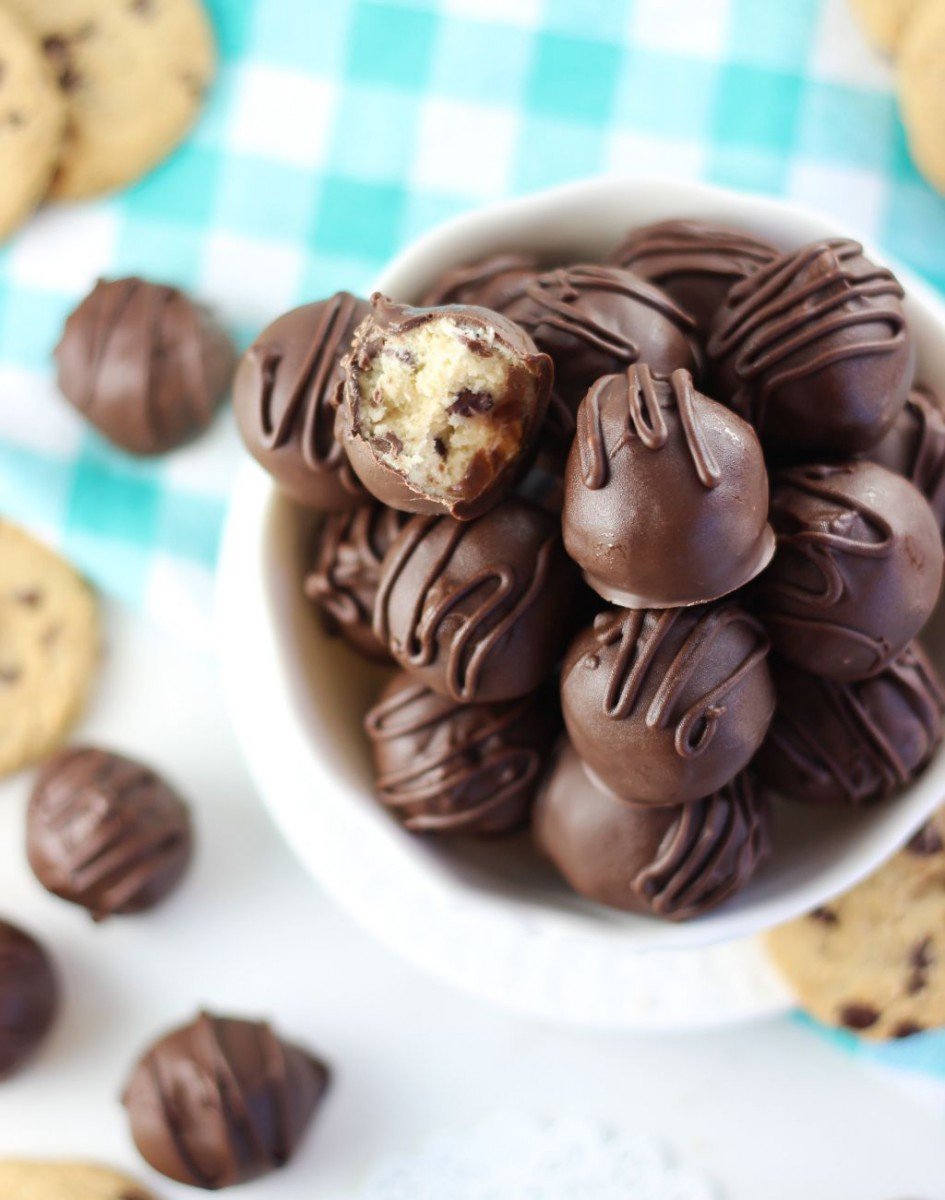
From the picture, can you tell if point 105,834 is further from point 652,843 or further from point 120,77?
point 120,77

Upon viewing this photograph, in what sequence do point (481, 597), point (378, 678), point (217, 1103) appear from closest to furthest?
point (481, 597), point (378, 678), point (217, 1103)

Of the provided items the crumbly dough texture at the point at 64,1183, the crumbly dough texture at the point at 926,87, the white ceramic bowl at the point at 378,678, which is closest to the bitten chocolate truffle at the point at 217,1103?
the crumbly dough texture at the point at 64,1183

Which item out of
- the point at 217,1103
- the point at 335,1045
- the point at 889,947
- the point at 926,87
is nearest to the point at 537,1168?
the point at 335,1045

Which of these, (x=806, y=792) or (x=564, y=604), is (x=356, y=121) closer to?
(x=564, y=604)

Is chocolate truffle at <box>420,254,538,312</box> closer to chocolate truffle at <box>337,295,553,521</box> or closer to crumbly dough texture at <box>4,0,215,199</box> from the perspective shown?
chocolate truffle at <box>337,295,553,521</box>

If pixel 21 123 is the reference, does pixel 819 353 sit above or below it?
above

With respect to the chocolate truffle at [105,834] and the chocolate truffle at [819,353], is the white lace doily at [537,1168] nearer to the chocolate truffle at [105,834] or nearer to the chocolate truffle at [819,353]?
the chocolate truffle at [105,834]

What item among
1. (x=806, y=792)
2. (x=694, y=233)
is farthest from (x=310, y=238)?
(x=806, y=792)
